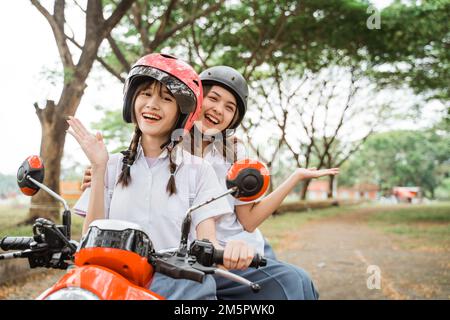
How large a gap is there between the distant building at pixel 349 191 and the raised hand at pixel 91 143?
4746 cm

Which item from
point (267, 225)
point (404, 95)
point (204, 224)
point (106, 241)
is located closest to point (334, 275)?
point (204, 224)

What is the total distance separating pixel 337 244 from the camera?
39.2 feet

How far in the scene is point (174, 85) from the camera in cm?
188

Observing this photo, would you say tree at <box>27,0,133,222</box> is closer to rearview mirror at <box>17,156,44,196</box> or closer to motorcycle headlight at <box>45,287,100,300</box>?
rearview mirror at <box>17,156,44,196</box>

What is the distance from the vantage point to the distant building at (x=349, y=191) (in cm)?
4984

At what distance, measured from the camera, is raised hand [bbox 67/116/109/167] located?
1798mm

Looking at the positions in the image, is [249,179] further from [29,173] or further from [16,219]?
[16,219]

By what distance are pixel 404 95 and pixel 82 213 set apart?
2029cm

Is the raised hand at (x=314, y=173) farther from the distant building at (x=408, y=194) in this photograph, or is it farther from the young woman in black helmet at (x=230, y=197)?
the distant building at (x=408, y=194)

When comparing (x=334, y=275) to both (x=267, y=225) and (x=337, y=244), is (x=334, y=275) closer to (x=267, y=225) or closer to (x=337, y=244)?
(x=337, y=244)

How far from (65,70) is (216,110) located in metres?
5.70

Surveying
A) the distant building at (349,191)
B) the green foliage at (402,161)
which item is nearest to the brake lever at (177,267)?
the green foliage at (402,161)
